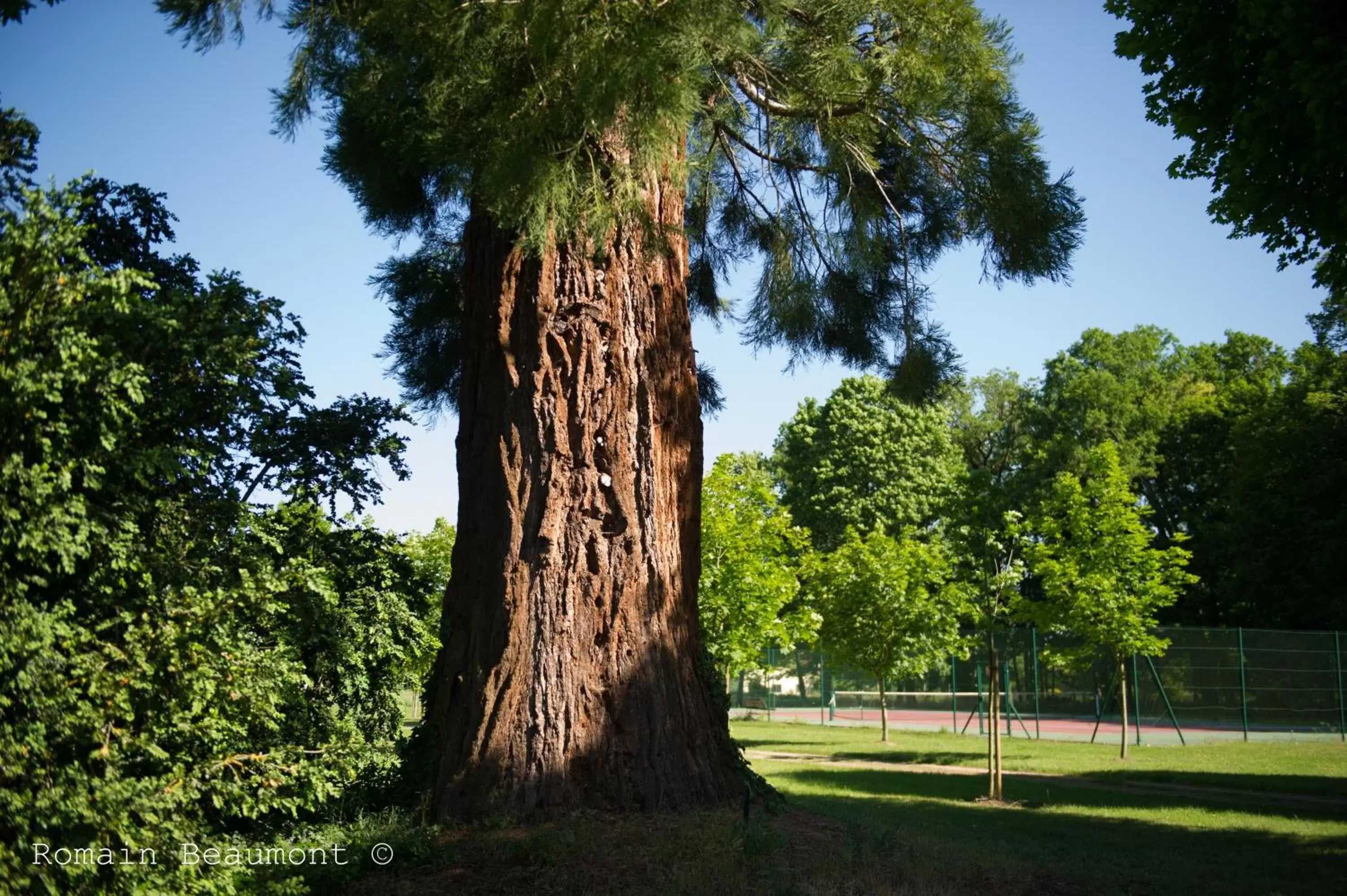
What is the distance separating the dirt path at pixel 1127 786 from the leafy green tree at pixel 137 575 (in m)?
12.9

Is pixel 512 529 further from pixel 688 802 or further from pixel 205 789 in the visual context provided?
pixel 205 789

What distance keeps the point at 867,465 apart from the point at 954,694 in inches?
532

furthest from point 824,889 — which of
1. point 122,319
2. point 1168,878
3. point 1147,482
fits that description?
point 1147,482

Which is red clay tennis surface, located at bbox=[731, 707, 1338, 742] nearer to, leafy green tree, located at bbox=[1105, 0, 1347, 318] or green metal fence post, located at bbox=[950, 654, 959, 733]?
green metal fence post, located at bbox=[950, 654, 959, 733]

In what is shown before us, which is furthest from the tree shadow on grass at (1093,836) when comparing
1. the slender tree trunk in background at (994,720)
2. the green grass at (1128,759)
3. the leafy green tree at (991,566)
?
the green grass at (1128,759)

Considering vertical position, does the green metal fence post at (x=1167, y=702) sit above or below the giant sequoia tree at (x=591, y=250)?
below

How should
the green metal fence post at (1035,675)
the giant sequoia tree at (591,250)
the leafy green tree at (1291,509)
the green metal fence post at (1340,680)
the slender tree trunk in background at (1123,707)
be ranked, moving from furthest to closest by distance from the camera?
the leafy green tree at (1291,509) < the green metal fence post at (1035,675) < the green metal fence post at (1340,680) < the slender tree trunk in background at (1123,707) < the giant sequoia tree at (591,250)

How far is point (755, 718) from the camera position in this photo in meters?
37.5

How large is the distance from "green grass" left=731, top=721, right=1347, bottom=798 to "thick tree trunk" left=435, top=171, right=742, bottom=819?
31.6 feet

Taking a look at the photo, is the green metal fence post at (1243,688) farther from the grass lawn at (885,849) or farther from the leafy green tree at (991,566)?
the leafy green tree at (991,566)

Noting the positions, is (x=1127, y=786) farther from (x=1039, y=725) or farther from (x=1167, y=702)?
(x=1039, y=725)

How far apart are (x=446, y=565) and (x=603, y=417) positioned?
1340 cm

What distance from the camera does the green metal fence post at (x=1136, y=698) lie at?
25.4 meters

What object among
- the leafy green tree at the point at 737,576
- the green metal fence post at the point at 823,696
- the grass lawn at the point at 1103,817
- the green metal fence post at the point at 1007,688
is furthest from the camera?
the green metal fence post at the point at 823,696
